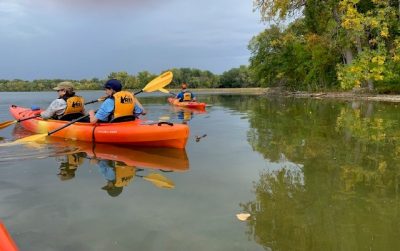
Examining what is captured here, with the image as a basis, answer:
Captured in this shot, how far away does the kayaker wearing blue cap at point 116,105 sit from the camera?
25.7ft

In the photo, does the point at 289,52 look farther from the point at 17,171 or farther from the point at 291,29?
the point at 17,171

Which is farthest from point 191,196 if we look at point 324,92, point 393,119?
point 324,92

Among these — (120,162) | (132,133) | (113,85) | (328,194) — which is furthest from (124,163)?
(328,194)

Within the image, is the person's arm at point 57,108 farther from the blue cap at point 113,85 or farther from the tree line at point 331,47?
the tree line at point 331,47

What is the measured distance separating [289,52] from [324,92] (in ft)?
28.3

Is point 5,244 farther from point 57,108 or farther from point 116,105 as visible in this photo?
point 57,108

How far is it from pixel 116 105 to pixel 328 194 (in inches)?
183

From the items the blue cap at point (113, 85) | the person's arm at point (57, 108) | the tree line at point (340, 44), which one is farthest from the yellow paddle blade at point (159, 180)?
the tree line at point (340, 44)

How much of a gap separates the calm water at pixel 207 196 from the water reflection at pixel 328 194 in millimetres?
11

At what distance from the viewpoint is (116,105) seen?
7852mm

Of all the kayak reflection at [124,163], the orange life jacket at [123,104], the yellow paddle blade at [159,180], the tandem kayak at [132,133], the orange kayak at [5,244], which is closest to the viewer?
the orange kayak at [5,244]

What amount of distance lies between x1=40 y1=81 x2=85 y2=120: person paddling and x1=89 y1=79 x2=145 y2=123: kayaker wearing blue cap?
1265 millimetres

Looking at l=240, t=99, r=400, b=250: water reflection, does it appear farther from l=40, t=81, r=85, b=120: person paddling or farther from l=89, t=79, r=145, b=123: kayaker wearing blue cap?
l=40, t=81, r=85, b=120: person paddling

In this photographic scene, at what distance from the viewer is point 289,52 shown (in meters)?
38.6
